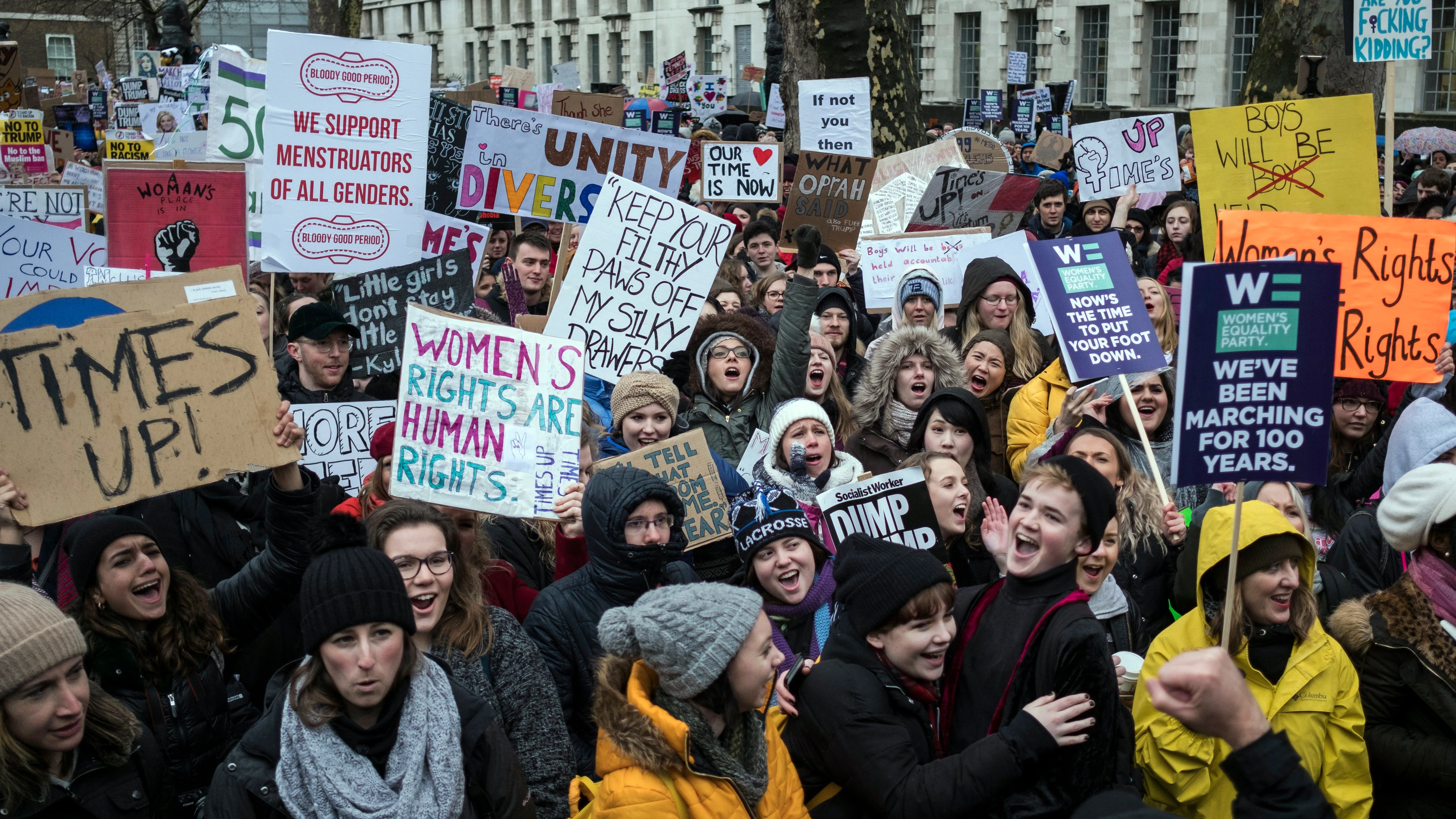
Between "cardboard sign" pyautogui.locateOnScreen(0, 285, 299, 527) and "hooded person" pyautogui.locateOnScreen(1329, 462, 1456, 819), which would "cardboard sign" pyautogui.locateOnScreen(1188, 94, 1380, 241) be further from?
"cardboard sign" pyautogui.locateOnScreen(0, 285, 299, 527)

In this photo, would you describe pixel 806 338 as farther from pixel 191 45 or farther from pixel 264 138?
pixel 191 45

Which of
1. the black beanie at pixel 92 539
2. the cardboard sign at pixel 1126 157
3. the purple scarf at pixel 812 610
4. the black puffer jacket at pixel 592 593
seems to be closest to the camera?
the black beanie at pixel 92 539

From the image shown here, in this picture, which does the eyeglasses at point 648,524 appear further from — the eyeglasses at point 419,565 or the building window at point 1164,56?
the building window at point 1164,56

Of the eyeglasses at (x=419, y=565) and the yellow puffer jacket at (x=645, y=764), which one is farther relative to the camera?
the eyeglasses at (x=419, y=565)

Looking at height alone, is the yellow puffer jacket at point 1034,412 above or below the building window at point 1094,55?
below

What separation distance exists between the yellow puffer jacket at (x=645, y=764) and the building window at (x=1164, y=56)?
35.0 metres

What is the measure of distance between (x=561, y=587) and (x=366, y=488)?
3.95 ft

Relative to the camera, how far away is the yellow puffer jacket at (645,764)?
99.9 inches

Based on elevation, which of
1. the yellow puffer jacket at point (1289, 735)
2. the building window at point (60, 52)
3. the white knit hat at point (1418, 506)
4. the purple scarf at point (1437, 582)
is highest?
the building window at point (60, 52)

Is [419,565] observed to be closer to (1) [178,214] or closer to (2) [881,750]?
(2) [881,750]

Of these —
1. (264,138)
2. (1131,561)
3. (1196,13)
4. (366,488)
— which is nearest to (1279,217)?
(1131,561)

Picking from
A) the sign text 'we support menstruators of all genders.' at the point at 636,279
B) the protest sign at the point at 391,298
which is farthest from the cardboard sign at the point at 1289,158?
the protest sign at the point at 391,298

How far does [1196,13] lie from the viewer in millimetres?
32969

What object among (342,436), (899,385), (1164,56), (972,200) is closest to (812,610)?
(899,385)
